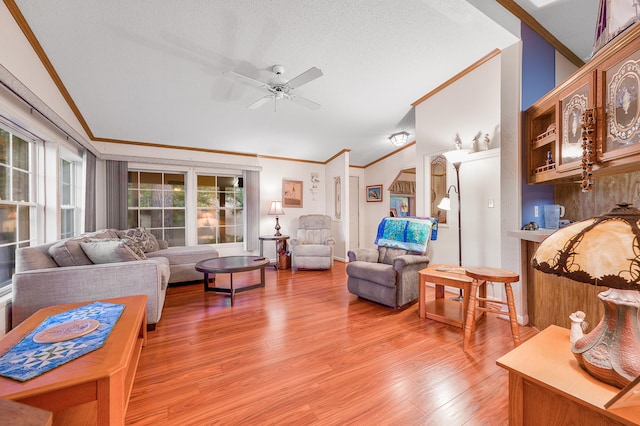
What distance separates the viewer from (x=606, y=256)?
678 mm

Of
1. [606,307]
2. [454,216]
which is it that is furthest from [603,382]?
[454,216]

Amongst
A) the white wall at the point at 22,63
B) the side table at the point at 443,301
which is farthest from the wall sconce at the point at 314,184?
the white wall at the point at 22,63

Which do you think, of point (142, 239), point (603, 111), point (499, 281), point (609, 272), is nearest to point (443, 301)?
point (499, 281)

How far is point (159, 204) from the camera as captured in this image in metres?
4.79

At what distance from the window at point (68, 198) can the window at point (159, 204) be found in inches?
34.8

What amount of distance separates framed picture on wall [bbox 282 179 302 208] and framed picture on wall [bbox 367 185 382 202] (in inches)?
65.4

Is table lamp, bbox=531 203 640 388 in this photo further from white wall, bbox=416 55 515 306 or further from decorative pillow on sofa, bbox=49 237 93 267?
decorative pillow on sofa, bbox=49 237 93 267

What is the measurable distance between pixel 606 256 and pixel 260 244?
5.07m

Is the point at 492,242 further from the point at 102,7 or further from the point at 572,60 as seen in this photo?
the point at 102,7

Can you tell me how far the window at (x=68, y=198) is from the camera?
3477 mm

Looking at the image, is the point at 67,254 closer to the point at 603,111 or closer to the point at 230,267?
the point at 230,267

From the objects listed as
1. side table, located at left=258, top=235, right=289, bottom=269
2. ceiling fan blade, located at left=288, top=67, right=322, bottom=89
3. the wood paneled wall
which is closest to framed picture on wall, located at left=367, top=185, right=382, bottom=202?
side table, located at left=258, top=235, right=289, bottom=269

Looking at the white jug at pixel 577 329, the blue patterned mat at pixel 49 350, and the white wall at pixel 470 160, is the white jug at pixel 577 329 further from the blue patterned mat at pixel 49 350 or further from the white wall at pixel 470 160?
the white wall at pixel 470 160

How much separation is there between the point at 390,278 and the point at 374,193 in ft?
11.7
